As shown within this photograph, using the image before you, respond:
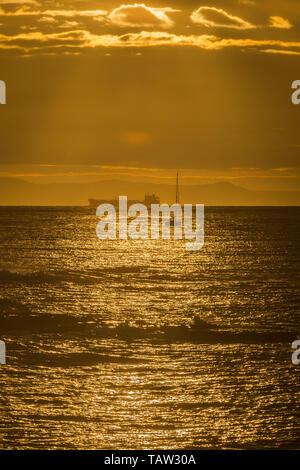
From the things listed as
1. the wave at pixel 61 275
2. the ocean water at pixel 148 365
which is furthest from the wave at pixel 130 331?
the wave at pixel 61 275

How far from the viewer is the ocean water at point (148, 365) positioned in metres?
32.2

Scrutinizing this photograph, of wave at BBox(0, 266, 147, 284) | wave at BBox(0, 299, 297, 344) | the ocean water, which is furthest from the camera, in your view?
wave at BBox(0, 266, 147, 284)

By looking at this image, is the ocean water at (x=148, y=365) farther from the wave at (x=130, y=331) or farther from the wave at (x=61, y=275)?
the wave at (x=61, y=275)

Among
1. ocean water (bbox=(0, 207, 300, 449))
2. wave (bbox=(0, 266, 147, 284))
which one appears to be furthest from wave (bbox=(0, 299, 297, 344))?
wave (bbox=(0, 266, 147, 284))

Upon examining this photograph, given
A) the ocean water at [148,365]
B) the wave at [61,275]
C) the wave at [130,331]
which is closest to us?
the ocean water at [148,365]

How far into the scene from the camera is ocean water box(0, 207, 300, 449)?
32250 millimetres

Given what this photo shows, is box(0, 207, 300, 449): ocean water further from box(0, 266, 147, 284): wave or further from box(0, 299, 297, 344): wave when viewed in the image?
box(0, 266, 147, 284): wave

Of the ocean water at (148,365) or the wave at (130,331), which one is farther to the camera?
the wave at (130,331)

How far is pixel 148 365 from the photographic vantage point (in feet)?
138

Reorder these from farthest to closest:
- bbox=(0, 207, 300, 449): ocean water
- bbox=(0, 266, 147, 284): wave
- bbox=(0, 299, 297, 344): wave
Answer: bbox=(0, 266, 147, 284): wave < bbox=(0, 299, 297, 344): wave < bbox=(0, 207, 300, 449): ocean water

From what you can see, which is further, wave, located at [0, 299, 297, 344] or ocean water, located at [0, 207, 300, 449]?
wave, located at [0, 299, 297, 344]

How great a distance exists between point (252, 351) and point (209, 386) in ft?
28.0

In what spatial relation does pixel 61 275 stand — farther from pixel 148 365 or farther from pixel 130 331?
pixel 148 365

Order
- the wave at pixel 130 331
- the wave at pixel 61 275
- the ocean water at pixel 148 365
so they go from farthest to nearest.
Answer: the wave at pixel 61 275 → the wave at pixel 130 331 → the ocean water at pixel 148 365
